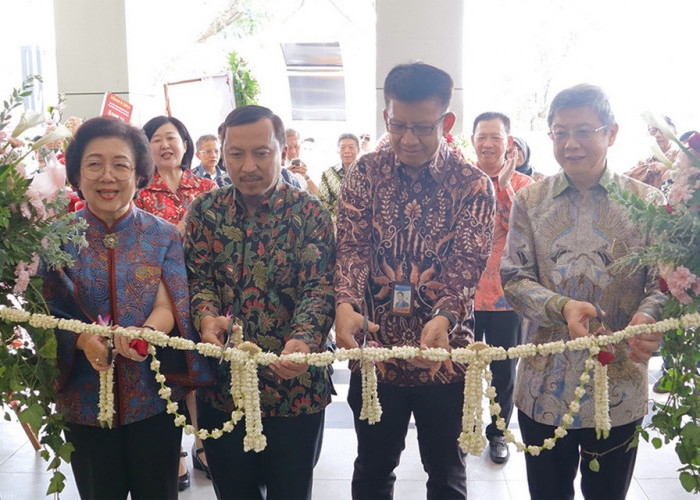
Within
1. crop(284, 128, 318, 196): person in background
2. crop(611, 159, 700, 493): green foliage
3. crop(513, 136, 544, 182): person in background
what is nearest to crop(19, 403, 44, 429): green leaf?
crop(611, 159, 700, 493): green foliage

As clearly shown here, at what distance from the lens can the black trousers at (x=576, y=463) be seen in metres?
1.96

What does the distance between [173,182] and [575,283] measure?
2.10 meters

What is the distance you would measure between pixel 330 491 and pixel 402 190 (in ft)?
5.59

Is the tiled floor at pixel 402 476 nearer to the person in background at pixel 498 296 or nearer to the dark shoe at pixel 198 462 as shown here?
the dark shoe at pixel 198 462

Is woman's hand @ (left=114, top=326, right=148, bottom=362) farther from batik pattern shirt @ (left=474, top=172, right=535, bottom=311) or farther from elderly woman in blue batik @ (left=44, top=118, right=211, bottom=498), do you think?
batik pattern shirt @ (left=474, top=172, right=535, bottom=311)

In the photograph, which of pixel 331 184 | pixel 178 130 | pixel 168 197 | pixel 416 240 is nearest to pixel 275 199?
pixel 416 240

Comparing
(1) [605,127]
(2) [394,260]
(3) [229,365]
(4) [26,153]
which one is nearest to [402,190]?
(2) [394,260]

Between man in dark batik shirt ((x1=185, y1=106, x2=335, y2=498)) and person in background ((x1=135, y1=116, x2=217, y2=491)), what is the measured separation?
3.91ft

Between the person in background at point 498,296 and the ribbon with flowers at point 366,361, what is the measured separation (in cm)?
152

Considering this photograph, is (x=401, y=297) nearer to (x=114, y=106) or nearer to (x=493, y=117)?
(x=493, y=117)

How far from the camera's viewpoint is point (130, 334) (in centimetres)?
179

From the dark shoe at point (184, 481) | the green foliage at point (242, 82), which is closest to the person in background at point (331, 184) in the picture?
the green foliage at point (242, 82)

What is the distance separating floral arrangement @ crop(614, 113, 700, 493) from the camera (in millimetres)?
1677

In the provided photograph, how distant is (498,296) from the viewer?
3414 mm
